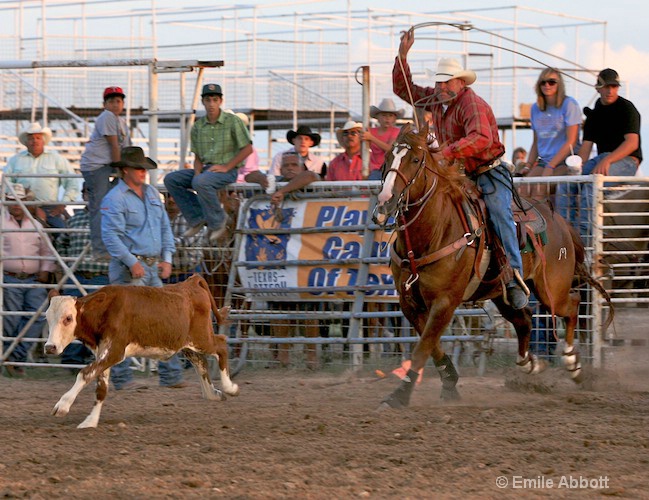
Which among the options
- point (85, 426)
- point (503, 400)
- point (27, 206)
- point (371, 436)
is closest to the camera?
point (371, 436)

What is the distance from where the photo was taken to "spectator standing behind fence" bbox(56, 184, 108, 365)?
11.5 m

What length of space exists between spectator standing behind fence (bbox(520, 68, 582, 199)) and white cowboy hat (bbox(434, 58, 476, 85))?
255 centimetres

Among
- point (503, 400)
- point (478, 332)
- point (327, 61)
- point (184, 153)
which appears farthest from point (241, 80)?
point (503, 400)

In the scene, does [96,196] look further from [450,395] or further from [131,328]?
[450,395]

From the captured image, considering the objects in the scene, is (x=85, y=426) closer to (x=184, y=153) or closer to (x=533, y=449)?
(x=533, y=449)

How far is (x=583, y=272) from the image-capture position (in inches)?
406

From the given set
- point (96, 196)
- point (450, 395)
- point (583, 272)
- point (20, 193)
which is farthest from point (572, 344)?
point (20, 193)

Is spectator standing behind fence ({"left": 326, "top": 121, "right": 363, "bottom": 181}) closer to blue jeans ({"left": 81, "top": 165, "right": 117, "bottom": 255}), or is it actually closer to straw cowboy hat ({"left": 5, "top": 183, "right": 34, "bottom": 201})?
blue jeans ({"left": 81, "top": 165, "right": 117, "bottom": 255})

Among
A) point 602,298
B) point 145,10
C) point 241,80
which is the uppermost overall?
point 145,10

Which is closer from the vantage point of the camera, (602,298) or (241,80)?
(602,298)

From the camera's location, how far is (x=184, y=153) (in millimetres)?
11898

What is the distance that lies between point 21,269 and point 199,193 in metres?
2.17

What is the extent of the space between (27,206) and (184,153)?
175cm

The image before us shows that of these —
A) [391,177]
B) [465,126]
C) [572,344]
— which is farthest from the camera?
[572,344]
